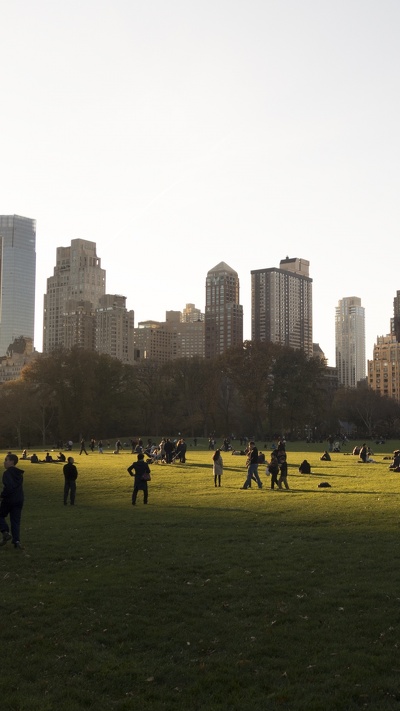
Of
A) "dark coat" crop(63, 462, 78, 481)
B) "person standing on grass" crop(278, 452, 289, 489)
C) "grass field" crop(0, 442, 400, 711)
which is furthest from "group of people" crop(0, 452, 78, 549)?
"person standing on grass" crop(278, 452, 289, 489)

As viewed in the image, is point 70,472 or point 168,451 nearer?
point 70,472

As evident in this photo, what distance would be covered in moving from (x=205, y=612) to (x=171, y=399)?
104 m

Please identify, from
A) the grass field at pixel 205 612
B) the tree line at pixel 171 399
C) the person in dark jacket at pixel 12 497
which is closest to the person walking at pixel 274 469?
the grass field at pixel 205 612

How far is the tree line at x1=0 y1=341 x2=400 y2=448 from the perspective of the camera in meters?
99.8

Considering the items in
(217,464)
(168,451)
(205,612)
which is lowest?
(205,612)

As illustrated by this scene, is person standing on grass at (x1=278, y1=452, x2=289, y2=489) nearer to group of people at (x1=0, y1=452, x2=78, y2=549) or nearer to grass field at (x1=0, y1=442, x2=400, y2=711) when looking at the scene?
grass field at (x1=0, y1=442, x2=400, y2=711)

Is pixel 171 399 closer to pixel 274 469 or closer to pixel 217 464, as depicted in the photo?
pixel 217 464

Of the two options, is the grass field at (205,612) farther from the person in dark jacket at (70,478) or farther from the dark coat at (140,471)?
the person in dark jacket at (70,478)

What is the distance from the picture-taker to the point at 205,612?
1055 centimetres

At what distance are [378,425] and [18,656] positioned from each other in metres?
125

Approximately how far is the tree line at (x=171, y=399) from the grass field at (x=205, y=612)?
80.2 metres

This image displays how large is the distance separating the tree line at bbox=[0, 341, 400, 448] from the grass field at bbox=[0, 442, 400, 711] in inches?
3157

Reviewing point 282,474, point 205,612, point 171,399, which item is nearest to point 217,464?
point 282,474

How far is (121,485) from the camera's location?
31766 millimetres
